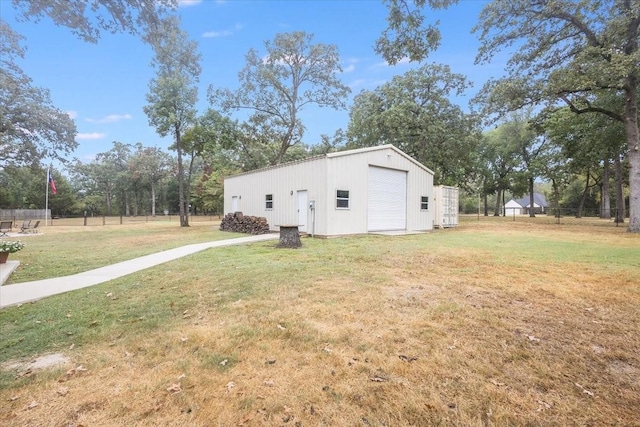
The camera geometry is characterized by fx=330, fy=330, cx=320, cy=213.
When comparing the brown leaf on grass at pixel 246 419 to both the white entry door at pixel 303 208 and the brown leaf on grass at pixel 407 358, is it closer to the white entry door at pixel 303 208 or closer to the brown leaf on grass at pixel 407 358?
the brown leaf on grass at pixel 407 358

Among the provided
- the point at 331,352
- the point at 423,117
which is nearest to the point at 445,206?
the point at 423,117

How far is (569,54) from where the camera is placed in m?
16.8

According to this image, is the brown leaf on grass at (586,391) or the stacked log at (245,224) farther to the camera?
the stacked log at (245,224)

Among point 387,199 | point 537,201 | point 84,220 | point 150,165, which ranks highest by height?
point 150,165

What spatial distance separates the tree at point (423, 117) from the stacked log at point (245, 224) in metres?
13.8

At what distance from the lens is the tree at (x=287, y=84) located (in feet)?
81.1

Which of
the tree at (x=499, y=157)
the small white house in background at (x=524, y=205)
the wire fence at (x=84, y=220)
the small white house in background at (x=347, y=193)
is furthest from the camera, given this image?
the small white house in background at (x=524, y=205)

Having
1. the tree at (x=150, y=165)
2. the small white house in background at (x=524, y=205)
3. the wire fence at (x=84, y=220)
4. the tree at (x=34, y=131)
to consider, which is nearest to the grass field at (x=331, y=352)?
the tree at (x=34, y=131)

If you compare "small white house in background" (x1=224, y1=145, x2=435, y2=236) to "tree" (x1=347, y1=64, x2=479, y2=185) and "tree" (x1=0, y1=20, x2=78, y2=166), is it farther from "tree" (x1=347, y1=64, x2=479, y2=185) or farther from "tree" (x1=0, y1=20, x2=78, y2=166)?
"tree" (x1=0, y1=20, x2=78, y2=166)

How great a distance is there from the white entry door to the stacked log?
210 centimetres

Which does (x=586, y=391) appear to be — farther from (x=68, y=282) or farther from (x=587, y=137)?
(x=587, y=137)

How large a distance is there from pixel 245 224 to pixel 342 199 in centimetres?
557

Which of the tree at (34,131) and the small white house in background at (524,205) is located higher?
the tree at (34,131)

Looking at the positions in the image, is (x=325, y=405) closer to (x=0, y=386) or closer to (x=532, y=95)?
(x=0, y=386)
